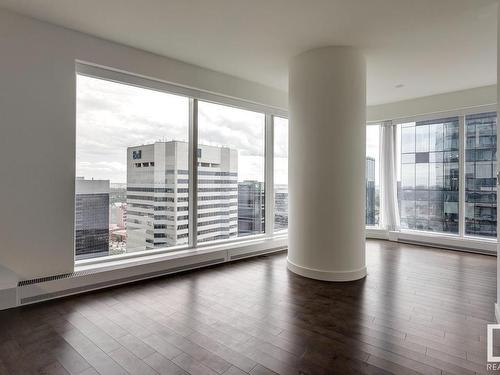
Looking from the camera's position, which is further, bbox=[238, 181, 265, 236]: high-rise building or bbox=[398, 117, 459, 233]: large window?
bbox=[398, 117, 459, 233]: large window

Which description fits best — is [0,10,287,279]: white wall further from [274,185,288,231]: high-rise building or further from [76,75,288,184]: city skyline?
[274,185,288,231]: high-rise building

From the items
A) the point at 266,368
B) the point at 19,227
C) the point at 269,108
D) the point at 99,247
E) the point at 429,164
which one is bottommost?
the point at 266,368

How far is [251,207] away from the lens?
5.55 metres

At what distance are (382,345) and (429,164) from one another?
5162 mm

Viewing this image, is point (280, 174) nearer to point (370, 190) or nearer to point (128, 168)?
point (370, 190)

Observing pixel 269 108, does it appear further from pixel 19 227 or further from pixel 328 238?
pixel 19 227

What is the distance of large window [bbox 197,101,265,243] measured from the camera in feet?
15.6

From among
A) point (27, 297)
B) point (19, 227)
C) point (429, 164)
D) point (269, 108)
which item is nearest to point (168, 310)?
point (27, 297)

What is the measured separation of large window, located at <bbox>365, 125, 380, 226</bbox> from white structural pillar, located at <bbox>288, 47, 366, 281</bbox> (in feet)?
10.8

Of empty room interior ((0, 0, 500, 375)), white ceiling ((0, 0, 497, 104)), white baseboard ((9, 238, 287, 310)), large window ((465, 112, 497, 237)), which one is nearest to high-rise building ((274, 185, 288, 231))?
empty room interior ((0, 0, 500, 375))

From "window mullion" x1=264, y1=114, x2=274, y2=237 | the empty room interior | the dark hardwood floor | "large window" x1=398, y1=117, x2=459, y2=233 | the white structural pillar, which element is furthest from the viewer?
"large window" x1=398, y1=117, x2=459, y2=233

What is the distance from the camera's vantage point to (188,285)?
371cm

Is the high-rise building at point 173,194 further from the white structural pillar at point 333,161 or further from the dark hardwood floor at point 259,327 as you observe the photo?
the white structural pillar at point 333,161

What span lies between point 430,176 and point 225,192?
14.5 ft
